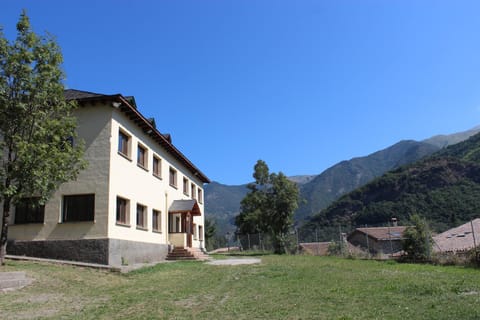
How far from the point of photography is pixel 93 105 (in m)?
A: 19.2

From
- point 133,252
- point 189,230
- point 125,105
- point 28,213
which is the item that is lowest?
point 133,252

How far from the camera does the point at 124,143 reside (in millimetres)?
21078

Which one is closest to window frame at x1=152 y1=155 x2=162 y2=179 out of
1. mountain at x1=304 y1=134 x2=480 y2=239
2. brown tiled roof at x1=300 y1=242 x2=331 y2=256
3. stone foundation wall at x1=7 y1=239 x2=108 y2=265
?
stone foundation wall at x1=7 y1=239 x2=108 y2=265

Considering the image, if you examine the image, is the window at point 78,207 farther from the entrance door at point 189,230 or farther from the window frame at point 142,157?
the entrance door at point 189,230

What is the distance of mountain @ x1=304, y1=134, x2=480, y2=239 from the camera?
A: 2805 inches

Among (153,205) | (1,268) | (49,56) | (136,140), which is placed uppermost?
(49,56)

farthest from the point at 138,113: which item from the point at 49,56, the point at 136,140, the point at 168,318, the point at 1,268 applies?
the point at 168,318

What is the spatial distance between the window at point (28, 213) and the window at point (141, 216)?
16.4 feet

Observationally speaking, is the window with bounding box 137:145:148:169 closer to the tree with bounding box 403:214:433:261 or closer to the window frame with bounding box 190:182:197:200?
the window frame with bounding box 190:182:197:200

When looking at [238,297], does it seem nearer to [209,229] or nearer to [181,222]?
[181,222]

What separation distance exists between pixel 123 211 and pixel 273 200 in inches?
835

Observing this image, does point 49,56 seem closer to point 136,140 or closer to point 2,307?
point 136,140

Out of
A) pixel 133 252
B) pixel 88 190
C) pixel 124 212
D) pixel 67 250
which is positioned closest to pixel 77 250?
pixel 67 250

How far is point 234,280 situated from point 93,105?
10.9 metres
